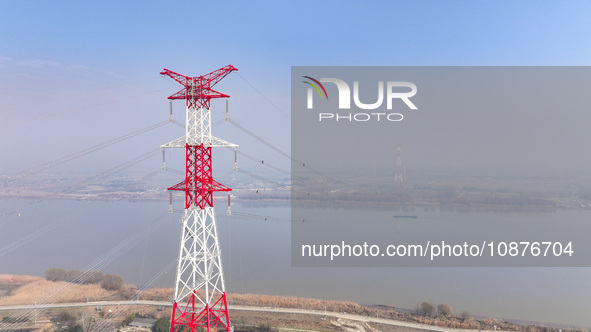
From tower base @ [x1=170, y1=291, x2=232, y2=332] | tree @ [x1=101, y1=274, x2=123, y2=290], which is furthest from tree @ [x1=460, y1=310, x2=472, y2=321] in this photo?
tree @ [x1=101, y1=274, x2=123, y2=290]

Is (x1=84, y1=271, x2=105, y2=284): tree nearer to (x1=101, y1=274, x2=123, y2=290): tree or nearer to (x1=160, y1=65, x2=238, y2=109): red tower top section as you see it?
(x1=101, y1=274, x2=123, y2=290): tree

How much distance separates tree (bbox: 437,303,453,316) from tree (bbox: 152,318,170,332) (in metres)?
4.80

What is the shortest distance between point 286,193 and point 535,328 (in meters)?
23.8

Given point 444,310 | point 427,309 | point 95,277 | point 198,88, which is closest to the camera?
point 198,88

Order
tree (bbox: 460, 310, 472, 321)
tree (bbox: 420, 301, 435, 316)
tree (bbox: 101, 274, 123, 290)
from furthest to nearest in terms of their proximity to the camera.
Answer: tree (bbox: 101, 274, 123, 290) → tree (bbox: 420, 301, 435, 316) → tree (bbox: 460, 310, 472, 321)

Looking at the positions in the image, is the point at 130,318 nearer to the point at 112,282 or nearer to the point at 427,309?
the point at 112,282

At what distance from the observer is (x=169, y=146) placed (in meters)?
4.70

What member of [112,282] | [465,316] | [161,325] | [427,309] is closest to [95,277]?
[112,282]

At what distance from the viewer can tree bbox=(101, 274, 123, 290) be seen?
30.3 feet

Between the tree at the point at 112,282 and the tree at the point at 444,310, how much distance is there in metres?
6.63

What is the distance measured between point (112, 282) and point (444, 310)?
6937 mm

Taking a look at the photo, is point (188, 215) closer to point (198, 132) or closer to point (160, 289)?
point (198, 132)

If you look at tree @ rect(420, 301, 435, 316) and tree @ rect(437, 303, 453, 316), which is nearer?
tree @ rect(437, 303, 453, 316)

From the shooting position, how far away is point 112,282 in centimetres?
935
